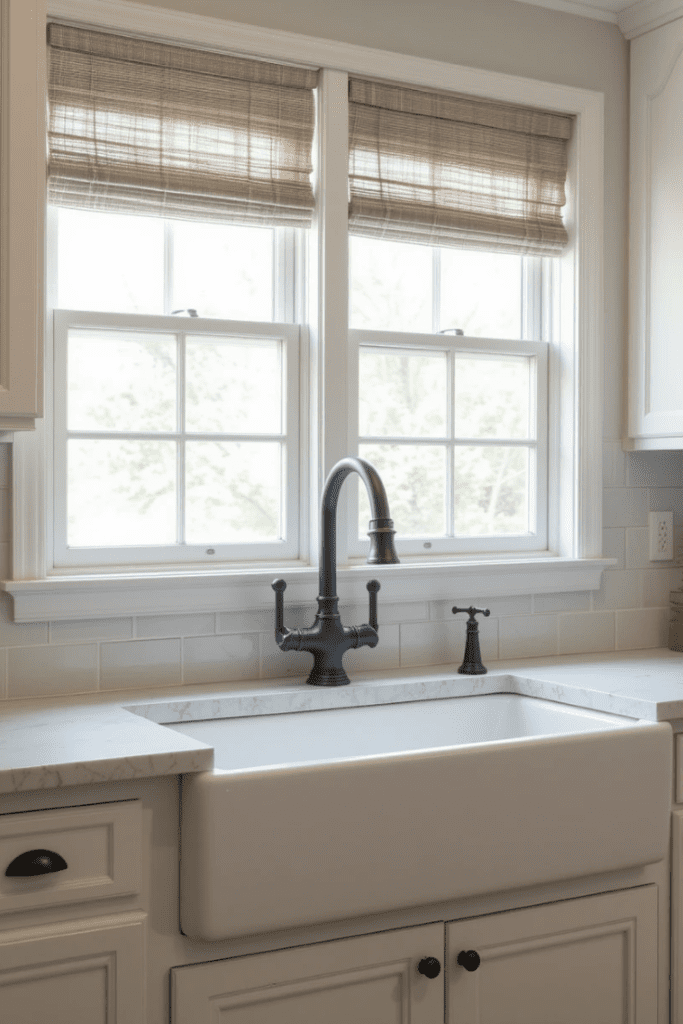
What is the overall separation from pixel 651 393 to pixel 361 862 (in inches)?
62.9

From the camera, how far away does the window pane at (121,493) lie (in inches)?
92.4

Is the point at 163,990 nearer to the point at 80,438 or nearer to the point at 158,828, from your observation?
the point at 158,828

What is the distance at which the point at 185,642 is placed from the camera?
2389 millimetres

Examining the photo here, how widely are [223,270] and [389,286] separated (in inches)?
17.4

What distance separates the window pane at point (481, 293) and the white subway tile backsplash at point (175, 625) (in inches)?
38.6

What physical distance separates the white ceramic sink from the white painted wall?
0.24 metres

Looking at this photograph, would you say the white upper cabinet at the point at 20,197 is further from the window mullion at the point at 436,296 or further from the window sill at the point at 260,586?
the window mullion at the point at 436,296

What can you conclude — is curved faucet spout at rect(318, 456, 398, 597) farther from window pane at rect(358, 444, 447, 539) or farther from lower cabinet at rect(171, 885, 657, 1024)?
lower cabinet at rect(171, 885, 657, 1024)

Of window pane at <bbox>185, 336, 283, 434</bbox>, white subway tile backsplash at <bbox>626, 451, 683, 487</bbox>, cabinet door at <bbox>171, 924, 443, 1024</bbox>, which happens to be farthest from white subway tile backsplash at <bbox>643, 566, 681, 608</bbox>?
cabinet door at <bbox>171, 924, 443, 1024</bbox>

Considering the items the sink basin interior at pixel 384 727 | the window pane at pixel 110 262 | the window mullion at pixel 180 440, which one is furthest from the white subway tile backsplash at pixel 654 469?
the window pane at pixel 110 262

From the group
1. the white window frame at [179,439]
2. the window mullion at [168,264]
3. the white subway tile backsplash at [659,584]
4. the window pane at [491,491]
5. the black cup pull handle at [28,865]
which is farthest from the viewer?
the white subway tile backsplash at [659,584]

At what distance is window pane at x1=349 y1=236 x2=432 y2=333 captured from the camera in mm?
2650

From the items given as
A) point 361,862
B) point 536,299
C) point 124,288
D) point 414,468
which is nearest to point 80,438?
point 124,288

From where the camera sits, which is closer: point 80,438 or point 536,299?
point 80,438
